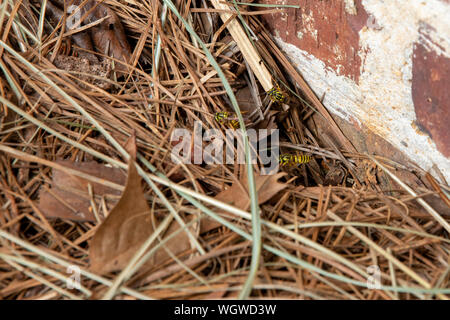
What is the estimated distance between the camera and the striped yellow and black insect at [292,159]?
170cm

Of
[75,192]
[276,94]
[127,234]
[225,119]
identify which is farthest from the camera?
[276,94]

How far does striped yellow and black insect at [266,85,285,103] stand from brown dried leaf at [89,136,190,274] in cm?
79

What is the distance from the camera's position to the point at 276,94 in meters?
1.77

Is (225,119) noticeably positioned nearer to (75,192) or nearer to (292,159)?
(292,159)

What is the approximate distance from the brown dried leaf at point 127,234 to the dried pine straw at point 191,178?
3cm

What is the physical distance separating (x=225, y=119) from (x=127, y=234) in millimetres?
664

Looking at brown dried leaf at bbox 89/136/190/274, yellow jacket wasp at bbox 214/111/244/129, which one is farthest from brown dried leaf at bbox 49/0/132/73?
brown dried leaf at bbox 89/136/190/274

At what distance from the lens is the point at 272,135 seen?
1806 mm

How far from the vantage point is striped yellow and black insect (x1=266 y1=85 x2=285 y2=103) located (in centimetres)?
177

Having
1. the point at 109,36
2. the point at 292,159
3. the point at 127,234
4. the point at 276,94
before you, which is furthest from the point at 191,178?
the point at 109,36
